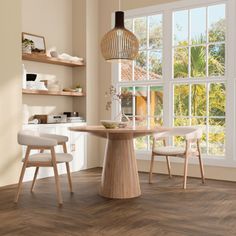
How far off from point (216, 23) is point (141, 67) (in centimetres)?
145

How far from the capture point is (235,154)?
5.46 meters

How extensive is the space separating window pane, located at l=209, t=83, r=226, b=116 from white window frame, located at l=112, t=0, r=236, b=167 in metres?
0.15

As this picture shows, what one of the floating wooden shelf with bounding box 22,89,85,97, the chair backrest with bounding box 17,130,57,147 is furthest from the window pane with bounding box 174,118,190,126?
the chair backrest with bounding box 17,130,57,147

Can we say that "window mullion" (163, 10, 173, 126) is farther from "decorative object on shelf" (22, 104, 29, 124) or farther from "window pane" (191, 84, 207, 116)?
"decorative object on shelf" (22, 104, 29, 124)


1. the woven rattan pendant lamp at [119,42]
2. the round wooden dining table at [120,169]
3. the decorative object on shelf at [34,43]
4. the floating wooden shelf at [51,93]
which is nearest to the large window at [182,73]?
the floating wooden shelf at [51,93]

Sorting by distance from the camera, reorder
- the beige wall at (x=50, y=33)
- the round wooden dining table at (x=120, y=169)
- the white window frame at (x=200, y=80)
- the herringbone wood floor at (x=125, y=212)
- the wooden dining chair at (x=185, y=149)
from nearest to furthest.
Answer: the herringbone wood floor at (x=125, y=212) < the round wooden dining table at (x=120, y=169) < the wooden dining chair at (x=185, y=149) < the white window frame at (x=200, y=80) < the beige wall at (x=50, y=33)

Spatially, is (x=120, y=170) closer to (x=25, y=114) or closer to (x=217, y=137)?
(x=217, y=137)

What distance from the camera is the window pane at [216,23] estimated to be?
560 centimetres

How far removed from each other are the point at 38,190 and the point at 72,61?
2437 mm

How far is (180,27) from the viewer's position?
19.7ft

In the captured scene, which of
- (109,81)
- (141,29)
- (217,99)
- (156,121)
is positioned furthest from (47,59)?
(217,99)

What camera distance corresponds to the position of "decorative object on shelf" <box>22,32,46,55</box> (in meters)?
5.56

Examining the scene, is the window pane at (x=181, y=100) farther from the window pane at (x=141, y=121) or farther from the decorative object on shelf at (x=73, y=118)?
the decorative object on shelf at (x=73, y=118)

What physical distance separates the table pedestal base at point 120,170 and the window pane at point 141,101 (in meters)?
2.04
